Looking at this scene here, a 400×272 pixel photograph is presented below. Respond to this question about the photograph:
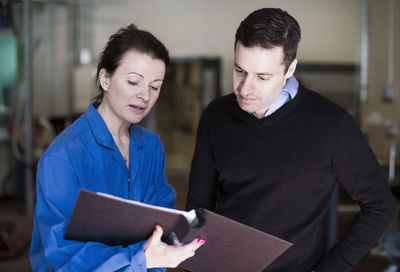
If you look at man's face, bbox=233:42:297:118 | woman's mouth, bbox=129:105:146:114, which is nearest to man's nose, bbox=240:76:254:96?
man's face, bbox=233:42:297:118

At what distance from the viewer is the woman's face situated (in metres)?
1.35

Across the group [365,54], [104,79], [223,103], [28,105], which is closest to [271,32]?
[223,103]

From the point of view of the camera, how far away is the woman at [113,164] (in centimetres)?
115

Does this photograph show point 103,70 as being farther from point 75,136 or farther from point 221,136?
point 221,136

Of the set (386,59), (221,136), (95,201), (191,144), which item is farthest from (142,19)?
(95,201)

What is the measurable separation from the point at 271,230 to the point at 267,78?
46 cm

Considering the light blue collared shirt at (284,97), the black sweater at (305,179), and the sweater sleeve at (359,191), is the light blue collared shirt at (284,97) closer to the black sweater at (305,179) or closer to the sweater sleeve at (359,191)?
the black sweater at (305,179)

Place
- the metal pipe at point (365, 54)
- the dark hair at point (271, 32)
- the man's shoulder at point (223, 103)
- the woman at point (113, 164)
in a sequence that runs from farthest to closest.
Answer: the metal pipe at point (365, 54), the man's shoulder at point (223, 103), the dark hair at point (271, 32), the woman at point (113, 164)

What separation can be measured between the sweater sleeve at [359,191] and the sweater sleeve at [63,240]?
63cm

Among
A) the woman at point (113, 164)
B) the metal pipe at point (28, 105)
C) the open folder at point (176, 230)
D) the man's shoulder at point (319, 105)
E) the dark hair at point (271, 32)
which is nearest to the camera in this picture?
the open folder at point (176, 230)

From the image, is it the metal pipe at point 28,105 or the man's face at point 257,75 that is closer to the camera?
the man's face at point 257,75

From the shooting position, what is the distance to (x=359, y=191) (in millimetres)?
1419

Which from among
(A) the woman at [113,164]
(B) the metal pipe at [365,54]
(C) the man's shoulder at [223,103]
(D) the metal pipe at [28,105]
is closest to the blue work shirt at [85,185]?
(A) the woman at [113,164]

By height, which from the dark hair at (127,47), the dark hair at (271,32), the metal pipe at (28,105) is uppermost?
the dark hair at (271,32)
